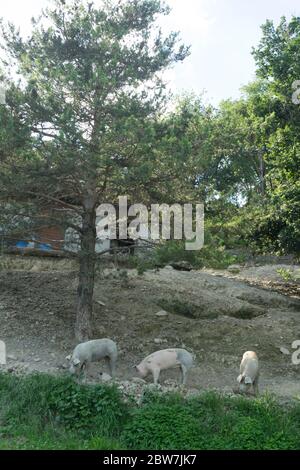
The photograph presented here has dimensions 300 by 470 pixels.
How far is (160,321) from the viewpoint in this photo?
551 inches

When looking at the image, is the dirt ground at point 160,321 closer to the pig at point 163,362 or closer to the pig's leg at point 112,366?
the pig's leg at point 112,366

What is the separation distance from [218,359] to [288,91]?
9683 millimetres

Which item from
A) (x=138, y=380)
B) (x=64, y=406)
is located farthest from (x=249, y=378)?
(x=64, y=406)

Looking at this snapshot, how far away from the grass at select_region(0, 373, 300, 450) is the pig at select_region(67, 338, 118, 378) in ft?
2.79

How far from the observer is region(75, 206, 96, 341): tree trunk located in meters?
12.2

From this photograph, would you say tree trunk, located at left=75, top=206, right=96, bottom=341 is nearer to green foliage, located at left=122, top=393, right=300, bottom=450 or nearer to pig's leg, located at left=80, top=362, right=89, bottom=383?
pig's leg, located at left=80, top=362, right=89, bottom=383

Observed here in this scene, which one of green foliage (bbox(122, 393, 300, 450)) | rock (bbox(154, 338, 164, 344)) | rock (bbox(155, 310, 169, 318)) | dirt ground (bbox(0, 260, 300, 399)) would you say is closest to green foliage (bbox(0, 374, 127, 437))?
green foliage (bbox(122, 393, 300, 450))

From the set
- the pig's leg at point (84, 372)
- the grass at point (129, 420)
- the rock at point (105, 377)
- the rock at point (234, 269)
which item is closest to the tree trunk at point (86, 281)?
the rock at point (105, 377)

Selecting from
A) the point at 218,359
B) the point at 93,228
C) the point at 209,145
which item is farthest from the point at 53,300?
the point at 209,145

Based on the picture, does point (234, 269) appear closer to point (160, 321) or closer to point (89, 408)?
point (160, 321)

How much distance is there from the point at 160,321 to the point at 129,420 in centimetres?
582

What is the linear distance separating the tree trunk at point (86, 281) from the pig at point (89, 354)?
1860mm

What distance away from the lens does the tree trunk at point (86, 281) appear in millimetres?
12180

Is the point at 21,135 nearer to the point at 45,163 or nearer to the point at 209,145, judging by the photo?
the point at 45,163
